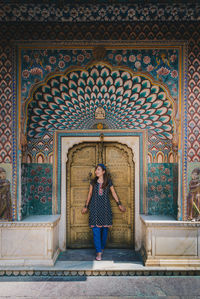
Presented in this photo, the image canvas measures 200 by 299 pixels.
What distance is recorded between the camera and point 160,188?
3.90 m

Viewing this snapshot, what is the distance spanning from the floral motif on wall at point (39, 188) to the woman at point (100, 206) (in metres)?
0.71

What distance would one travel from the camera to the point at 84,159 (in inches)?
161

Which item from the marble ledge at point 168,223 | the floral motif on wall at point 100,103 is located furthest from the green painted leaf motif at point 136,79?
the marble ledge at point 168,223

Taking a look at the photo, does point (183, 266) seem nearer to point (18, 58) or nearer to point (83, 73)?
point (83, 73)

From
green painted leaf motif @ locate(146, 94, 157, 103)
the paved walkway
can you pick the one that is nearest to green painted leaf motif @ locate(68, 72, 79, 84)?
green painted leaf motif @ locate(146, 94, 157, 103)

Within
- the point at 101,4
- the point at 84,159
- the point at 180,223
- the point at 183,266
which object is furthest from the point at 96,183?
the point at 101,4

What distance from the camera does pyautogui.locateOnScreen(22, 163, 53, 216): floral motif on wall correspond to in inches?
155

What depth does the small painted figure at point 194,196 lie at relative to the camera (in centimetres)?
353

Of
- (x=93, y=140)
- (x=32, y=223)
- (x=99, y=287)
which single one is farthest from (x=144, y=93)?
(x=99, y=287)

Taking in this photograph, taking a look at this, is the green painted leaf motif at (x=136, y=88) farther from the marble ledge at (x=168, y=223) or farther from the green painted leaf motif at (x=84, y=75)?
the marble ledge at (x=168, y=223)

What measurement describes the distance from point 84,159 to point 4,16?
2.57m

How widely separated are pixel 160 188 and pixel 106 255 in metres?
1.41

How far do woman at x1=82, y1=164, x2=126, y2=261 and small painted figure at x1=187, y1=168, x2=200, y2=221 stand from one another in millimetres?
1056

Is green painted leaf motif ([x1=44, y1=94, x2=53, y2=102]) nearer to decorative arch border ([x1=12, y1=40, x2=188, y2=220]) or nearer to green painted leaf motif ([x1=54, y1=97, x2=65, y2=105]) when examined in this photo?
green painted leaf motif ([x1=54, y1=97, x2=65, y2=105])
